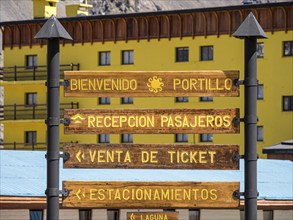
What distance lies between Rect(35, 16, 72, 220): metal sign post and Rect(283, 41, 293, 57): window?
67.6 metres

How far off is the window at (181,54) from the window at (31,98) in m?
12.2

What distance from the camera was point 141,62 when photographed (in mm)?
91188

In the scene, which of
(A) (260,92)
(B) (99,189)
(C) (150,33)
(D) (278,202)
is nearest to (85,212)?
(D) (278,202)

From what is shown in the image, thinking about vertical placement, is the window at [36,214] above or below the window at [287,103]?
below

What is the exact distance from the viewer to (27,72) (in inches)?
3762

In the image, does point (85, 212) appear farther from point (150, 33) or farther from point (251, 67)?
point (150, 33)

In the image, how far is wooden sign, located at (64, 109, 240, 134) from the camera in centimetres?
1775

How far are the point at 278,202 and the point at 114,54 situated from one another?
48.5 meters

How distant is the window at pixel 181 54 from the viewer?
88938 mm

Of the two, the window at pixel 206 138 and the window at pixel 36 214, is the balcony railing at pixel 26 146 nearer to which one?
the window at pixel 206 138

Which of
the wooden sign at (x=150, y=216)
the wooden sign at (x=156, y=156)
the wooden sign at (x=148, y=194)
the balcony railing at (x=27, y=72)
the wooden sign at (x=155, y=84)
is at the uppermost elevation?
Result: the balcony railing at (x=27, y=72)

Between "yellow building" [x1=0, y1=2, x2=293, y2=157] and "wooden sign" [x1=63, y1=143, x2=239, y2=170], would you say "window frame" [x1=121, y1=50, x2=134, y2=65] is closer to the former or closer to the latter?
"yellow building" [x1=0, y1=2, x2=293, y2=157]

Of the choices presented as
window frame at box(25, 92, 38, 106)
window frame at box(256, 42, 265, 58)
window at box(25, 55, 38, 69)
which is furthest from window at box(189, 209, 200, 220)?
window at box(25, 55, 38, 69)

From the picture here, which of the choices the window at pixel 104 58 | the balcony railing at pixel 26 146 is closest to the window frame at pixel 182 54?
the window at pixel 104 58
